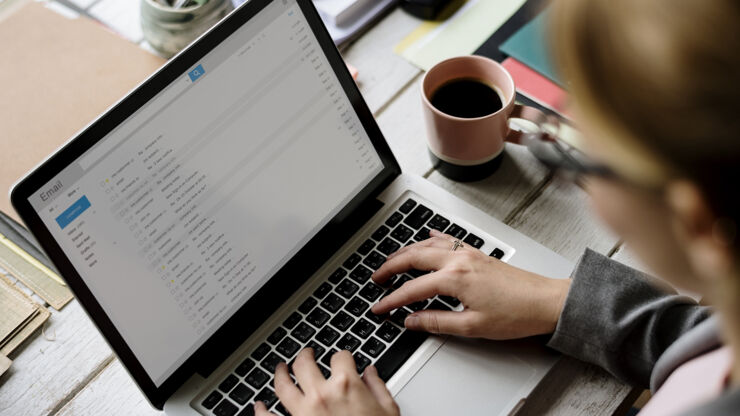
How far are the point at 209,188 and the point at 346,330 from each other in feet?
0.68

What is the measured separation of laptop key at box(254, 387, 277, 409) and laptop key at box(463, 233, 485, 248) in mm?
274

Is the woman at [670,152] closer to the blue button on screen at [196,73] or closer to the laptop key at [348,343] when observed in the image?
the laptop key at [348,343]

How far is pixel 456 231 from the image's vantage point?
792mm

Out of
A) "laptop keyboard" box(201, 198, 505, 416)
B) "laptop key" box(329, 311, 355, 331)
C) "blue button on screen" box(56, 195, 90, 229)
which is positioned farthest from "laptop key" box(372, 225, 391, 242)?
"blue button on screen" box(56, 195, 90, 229)

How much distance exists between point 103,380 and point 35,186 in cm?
28

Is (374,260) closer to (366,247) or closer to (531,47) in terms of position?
(366,247)

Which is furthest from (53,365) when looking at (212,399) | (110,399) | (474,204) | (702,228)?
(702,228)

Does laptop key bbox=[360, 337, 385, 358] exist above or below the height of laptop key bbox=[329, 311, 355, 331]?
below

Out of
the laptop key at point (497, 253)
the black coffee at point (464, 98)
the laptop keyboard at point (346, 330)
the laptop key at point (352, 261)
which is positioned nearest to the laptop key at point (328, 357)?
the laptop keyboard at point (346, 330)

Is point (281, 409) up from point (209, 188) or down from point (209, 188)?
down

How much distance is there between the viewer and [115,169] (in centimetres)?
61

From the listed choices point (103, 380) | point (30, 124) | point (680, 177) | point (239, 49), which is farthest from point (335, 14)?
point (680, 177)

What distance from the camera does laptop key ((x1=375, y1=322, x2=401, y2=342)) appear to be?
721 mm

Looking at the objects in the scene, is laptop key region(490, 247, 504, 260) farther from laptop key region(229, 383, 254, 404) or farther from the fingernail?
laptop key region(229, 383, 254, 404)
